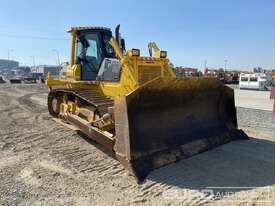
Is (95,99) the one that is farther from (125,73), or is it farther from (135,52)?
(135,52)

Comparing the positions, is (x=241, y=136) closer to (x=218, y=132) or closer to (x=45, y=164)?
(x=218, y=132)

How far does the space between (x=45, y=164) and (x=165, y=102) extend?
2.29 metres

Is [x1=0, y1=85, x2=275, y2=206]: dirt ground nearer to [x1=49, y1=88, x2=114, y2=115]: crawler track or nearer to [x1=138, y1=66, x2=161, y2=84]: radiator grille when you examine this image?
[x1=49, y1=88, x2=114, y2=115]: crawler track

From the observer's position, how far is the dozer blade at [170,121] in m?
4.14

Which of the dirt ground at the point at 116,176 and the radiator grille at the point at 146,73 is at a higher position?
the radiator grille at the point at 146,73

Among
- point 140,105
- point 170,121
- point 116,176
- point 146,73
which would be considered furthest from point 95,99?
point 116,176

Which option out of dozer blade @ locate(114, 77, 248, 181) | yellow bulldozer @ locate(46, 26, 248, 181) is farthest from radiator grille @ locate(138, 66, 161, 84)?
dozer blade @ locate(114, 77, 248, 181)

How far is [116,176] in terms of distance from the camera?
13.4ft

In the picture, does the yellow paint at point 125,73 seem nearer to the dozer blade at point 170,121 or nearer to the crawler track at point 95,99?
the crawler track at point 95,99

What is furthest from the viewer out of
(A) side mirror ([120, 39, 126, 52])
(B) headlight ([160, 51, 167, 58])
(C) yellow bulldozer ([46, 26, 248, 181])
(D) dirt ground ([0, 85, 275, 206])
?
(A) side mirror ([120, 39, 126, 52])

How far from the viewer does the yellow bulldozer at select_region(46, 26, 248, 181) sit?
4.24 meters

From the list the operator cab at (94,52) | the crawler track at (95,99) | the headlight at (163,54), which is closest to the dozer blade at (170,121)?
the crawler track at (95,99)

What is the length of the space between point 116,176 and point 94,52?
359cm

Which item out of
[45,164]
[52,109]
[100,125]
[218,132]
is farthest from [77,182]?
[52,109]
